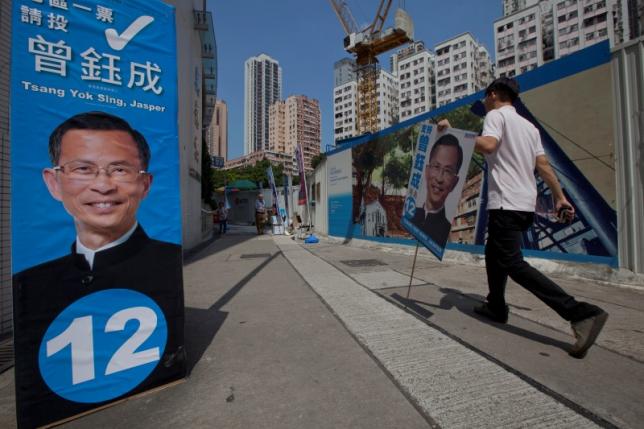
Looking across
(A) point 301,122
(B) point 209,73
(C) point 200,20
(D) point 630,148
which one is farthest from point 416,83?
(D) point 630,148

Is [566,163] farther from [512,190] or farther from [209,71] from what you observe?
[209,71]

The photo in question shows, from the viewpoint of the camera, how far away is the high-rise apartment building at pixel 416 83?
103406 millimetres

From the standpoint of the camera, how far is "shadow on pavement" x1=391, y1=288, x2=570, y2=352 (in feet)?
8.01

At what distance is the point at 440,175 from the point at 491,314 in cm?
142

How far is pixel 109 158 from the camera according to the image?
171 cm

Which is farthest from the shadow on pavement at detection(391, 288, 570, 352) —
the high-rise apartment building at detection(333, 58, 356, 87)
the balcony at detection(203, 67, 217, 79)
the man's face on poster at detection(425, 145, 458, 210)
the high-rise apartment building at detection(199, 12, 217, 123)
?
the high-rise apartment building at detection(333, 58, 356, 87)

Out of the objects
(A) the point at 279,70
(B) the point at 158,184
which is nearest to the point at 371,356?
(B) the point at 158,184

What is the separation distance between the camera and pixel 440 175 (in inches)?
126

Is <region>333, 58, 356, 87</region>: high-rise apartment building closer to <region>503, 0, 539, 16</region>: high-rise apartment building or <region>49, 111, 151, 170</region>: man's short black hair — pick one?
<region>503, 0, 539, 16</region>: high-rise apartment building

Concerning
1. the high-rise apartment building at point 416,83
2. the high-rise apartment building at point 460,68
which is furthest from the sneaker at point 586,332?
the high-rise apartment building at point 416,83

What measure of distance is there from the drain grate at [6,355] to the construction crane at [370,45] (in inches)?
2392

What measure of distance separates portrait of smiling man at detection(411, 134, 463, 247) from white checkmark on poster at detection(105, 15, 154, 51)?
263 cm

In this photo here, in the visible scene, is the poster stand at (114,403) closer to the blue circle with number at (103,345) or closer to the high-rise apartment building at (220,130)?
the blue circle with number at (103,345)

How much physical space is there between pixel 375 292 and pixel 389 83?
13054 cm
